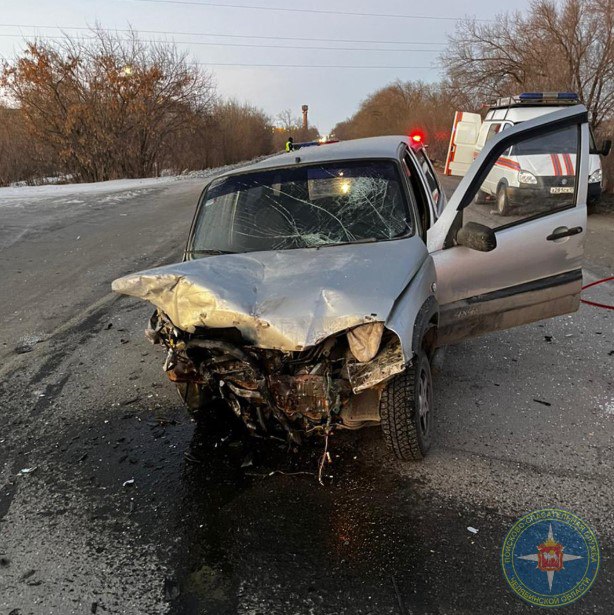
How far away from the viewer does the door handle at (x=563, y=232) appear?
3.79 meters

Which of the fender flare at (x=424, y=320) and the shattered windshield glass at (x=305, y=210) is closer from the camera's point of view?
the fender flare at (x=424, y=320)

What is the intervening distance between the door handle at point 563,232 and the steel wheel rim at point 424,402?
155 centimetres

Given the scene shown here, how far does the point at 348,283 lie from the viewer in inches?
111

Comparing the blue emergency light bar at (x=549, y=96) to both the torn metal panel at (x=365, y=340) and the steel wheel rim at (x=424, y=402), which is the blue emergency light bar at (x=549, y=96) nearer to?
the steel wheel rim at (x=424, y=402)

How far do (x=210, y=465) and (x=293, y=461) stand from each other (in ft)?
1.73

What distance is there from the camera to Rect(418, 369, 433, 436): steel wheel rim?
3047 mm

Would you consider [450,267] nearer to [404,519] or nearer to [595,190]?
[404,519]

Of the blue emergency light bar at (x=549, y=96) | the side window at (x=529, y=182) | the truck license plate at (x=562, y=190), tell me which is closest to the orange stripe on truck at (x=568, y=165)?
the side window at (x=529, y=182)

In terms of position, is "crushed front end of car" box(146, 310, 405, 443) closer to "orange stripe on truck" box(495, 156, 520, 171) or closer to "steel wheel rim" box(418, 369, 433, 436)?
"steel wheel rim" box(418, 369, 433, 436)

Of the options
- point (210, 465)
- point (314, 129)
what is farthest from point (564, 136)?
point (314, 129)

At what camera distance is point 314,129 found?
13000 centimetres

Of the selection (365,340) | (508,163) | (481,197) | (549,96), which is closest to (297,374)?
(365,340)

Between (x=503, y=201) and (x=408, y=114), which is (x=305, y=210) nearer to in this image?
(x=503, y=201)

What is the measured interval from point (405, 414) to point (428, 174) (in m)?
2.96
